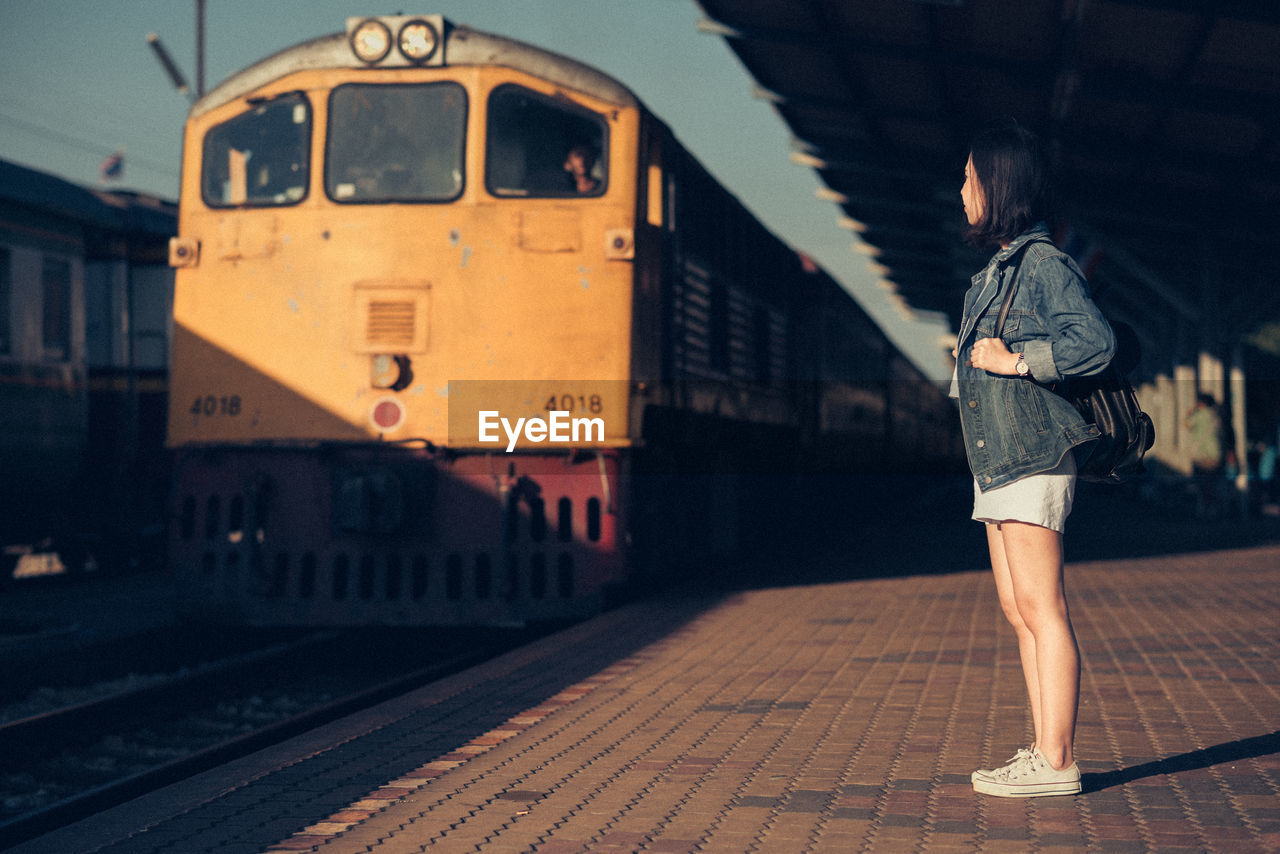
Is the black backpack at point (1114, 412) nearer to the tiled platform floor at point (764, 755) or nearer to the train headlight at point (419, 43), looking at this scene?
the tiled platform floor at point (764, 755)

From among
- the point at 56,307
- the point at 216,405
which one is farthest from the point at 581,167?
the point at 56,307

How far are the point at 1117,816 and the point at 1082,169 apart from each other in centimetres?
1507

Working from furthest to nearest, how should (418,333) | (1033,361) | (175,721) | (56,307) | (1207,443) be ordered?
(1207,443) < (56,307) < (418,333) < (175,721) < (1033,361)

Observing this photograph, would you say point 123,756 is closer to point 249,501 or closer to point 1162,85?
point 249,501

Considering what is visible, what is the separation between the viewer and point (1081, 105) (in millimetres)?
15000

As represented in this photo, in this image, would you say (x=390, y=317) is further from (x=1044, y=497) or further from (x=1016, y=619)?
(x=1044, y=497)

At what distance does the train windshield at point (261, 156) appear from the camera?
8.96 meters

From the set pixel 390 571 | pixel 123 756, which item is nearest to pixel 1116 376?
pixel 123 756

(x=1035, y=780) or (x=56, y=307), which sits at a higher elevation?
(x=56, y=307)

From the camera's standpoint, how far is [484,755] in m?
5.00

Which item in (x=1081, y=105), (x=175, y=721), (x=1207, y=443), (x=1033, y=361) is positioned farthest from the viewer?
(x=1207, y=443)

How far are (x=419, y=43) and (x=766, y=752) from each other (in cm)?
545

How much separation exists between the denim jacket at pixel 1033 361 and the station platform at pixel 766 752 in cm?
96

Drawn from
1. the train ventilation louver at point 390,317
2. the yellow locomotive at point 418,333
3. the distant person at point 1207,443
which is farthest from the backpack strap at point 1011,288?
the distant person at point 1207,443
